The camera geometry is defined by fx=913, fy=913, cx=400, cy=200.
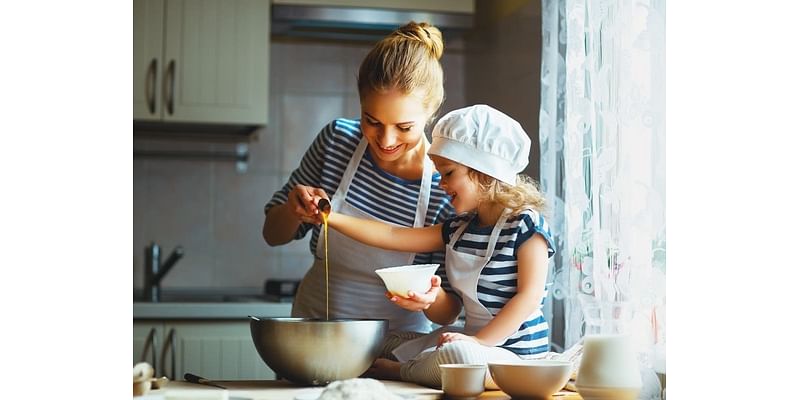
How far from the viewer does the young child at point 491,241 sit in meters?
1.34

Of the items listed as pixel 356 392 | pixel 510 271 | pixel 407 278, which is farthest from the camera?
pixel 510 271

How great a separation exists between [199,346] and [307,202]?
47.3 inches

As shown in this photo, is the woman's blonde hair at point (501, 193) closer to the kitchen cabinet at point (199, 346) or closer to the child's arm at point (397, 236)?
the child's arm at point (397, 236)

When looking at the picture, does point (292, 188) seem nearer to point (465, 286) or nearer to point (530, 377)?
point (465, 286)

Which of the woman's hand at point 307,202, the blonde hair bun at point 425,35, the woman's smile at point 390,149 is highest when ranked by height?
the blonde hair bun at point 425,35

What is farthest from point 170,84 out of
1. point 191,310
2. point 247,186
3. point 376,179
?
point 376,179

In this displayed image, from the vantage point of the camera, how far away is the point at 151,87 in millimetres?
2744

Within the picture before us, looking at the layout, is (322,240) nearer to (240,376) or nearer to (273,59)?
(240,376)

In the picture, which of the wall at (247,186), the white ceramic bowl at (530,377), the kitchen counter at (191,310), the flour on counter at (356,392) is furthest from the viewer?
the wall at (247,186)

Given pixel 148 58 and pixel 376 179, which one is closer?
pixel 376 179

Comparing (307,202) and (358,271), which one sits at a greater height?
(307,202)

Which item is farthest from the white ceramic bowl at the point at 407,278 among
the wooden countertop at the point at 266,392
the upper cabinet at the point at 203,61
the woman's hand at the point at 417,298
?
the upper cabinet at the point at 203,61
